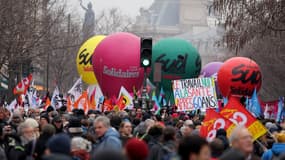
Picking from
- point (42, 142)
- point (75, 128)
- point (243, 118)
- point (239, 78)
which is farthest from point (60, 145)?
point (239, 78)

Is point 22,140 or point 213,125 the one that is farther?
point 213,125

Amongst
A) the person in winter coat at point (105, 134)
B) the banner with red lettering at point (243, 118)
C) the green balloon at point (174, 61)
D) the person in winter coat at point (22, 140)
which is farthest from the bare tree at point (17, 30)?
the person in winter coat at point (105, 134)

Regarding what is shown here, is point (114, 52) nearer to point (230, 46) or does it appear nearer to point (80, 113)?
point (230, 46)

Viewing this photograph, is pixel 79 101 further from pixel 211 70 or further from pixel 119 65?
pixel 211 70

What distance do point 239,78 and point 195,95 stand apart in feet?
17.7

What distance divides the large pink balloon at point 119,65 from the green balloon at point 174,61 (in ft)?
2.40

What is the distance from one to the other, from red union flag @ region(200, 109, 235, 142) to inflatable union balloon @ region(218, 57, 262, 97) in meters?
16.3

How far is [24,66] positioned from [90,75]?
12.2m

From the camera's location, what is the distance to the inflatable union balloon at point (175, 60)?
35.7 meters

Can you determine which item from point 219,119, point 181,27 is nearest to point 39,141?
point 219,119

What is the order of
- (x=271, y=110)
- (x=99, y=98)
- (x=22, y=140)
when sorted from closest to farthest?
(x=22, y=140)
(x=271, y=110)
(x=99, y=98)

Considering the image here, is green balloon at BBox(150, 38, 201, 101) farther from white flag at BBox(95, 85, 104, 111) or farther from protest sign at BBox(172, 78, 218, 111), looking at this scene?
protest sign at BBox(172, 78, 218, 111)

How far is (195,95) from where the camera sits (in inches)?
1064

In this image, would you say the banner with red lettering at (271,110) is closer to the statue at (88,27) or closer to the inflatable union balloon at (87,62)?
the inflatable union balloon at (87,62)
